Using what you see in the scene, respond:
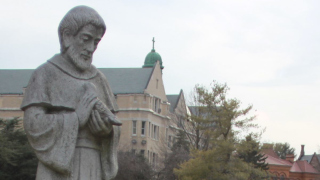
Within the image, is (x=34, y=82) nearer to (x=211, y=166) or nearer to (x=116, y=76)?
(x=211, y=166)

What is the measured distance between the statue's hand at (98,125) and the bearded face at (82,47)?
2.01 ft

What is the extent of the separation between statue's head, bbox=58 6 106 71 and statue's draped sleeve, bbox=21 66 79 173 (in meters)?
0.47

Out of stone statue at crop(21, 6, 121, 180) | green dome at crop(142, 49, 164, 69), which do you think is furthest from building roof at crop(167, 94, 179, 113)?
stone statue at crop(21, 6, 121, 180)

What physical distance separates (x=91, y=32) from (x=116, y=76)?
3181 inches

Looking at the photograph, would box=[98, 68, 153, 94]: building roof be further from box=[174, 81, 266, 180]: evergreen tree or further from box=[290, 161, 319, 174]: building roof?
box=[290, 161, 319, 174]: building roof

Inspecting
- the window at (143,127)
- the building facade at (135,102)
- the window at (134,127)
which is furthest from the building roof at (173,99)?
the window at (134,127)

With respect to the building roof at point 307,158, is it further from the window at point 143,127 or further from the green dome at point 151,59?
the window at point 143,127

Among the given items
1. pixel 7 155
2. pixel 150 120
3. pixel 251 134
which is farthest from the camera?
pixel 150 120

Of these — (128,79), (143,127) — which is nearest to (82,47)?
(143,127)

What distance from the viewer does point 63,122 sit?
7.50 m

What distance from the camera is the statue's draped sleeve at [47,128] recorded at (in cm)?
739

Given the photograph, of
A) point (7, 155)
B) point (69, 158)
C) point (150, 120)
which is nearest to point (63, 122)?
point (69, 158)

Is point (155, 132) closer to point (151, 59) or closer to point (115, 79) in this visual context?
point (115, 79)

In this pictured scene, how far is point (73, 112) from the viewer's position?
7.63 metres
